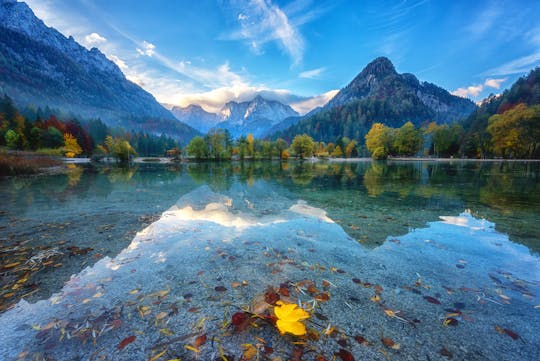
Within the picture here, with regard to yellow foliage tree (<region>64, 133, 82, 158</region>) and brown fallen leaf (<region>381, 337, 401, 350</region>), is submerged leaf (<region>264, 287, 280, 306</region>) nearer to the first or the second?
brown fallen leaf (<region>381, 337, 401, 350</region>)

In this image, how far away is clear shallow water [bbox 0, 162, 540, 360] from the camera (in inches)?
101

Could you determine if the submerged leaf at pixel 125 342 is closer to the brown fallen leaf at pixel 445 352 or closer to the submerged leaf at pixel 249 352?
the submerged leaf at pixel 249 352

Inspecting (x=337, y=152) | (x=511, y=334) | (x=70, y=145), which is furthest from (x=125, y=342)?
(x=337, y=152)

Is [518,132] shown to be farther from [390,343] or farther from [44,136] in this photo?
[44,136]

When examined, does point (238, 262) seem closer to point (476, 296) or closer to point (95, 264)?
point (95, 264)

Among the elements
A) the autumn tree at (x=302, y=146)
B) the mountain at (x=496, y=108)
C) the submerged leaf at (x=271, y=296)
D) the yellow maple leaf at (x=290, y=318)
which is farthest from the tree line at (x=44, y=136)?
the mountain at (x=496, y=108)

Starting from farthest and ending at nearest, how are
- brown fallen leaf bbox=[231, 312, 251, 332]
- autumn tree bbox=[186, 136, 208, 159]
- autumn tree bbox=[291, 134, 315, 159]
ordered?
autumn tree bbox=[291, 134, 315, 159] → autumn tree bbox=[186, 136, 208, 159] → brown fallen leaf bbox=[231, 312, 251, 332]

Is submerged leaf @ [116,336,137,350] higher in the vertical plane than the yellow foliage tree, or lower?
lower

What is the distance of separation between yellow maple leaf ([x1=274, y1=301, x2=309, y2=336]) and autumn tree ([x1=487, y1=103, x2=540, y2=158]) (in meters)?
95.3

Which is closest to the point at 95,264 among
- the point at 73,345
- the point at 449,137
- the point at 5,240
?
the point at 73,345

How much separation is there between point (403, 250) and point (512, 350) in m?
2.86

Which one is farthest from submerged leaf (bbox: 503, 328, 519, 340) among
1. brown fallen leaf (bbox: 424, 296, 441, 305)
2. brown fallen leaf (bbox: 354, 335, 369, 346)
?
brown fallen leaf (bbox: 354, 335, 369, 346)

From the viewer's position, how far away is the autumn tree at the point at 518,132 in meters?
63.3

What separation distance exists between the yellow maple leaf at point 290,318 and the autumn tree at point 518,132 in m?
95.3
